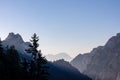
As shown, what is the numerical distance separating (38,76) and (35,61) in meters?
2.46

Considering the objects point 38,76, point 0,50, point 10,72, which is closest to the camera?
point 38,76

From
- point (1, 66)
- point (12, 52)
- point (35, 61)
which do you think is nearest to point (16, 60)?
point (12, 52)

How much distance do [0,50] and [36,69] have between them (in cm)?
1298

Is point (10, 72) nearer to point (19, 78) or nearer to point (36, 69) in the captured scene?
point (19, 78)

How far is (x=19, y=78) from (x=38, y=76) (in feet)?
18.0

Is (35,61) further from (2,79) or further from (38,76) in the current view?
(2,79)

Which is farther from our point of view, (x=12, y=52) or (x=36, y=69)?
(x=12, y=52)

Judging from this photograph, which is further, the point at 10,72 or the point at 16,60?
the point at 16,60

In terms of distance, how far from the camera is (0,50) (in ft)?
190

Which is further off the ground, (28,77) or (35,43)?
(35,43)

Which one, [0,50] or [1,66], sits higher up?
[0,50]

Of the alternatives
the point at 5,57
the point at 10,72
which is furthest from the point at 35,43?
the point at 5,57

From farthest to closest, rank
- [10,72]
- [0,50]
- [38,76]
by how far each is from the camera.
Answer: [0,50]
[10,72]
[38,76]

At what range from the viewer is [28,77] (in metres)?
49.6
